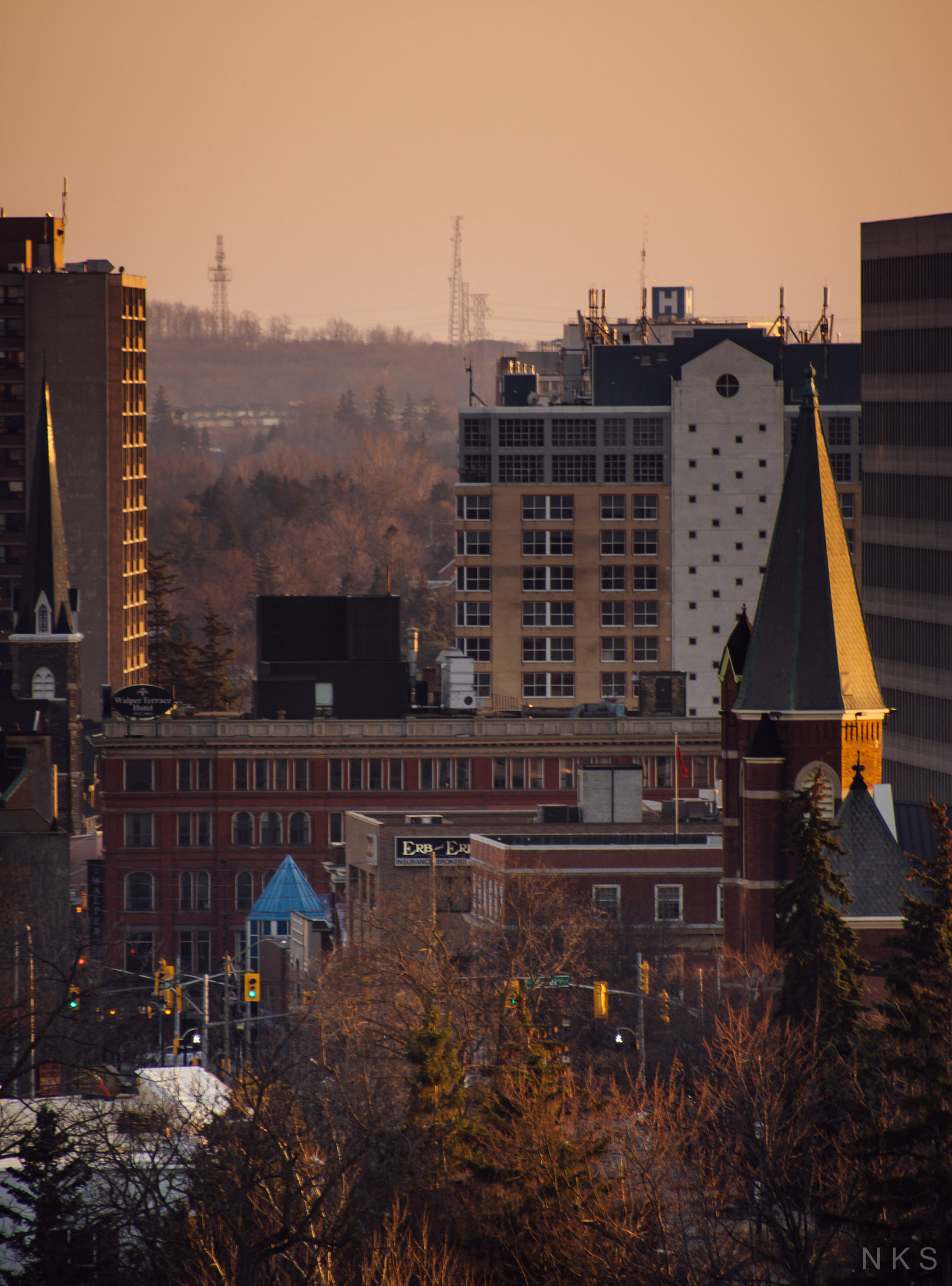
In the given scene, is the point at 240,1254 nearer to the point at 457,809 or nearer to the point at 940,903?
the point at 940,903

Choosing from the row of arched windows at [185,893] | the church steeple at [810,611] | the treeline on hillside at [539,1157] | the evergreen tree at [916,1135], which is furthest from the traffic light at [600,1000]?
the row of arched windows at [185,893]

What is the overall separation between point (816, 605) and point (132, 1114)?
156 feet

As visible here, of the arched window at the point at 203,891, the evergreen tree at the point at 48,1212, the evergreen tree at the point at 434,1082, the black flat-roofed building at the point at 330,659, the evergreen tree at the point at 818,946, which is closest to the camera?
the evergreen tree at the point at 48,1212

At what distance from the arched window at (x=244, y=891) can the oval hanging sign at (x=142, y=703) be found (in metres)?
12.2

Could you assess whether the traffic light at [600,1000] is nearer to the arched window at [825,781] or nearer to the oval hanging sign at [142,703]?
the arched window at [825,781]

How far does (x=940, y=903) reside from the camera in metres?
73.4

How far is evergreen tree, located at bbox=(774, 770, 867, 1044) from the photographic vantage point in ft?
255

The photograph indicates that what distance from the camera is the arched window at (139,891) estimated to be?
165 meters

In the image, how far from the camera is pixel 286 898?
150m

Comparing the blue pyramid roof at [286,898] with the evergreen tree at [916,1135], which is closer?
the evergreen tree at [916,1135]

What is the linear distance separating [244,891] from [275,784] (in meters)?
7.35

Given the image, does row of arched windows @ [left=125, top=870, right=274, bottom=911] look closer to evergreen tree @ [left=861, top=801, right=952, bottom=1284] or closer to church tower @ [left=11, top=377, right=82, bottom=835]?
church tower @ [left=11, top=377, right=82, bottom=835]

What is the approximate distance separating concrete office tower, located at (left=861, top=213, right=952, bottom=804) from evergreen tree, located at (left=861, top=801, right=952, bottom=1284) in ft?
201

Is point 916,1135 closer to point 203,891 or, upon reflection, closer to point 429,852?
point 429,852
